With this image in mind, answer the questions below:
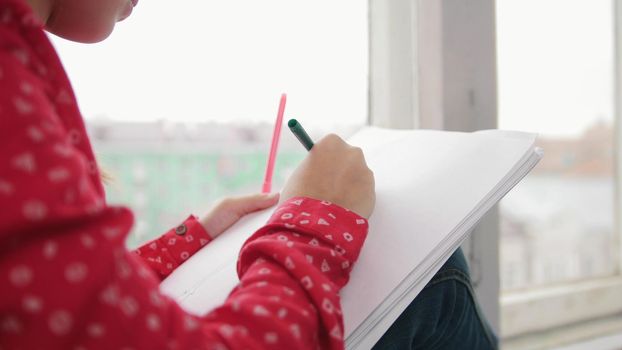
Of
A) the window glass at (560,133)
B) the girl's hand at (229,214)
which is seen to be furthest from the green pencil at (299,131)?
the window glass at (560,133)

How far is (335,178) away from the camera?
426mm

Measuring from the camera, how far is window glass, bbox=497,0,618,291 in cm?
96

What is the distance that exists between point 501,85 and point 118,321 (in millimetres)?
849

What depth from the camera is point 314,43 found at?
2.69 feet

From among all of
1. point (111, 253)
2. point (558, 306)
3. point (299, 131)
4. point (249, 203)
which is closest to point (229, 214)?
point (249, 203)

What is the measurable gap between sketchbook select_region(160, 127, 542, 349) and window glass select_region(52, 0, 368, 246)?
0.27 metres

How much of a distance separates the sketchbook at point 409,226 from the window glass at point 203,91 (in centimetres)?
27

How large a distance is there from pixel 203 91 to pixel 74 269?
0.54 meters

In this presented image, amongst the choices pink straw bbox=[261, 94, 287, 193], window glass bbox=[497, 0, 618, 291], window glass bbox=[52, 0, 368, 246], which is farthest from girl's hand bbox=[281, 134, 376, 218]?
window glass bbox=[497, 0, 618, 291]

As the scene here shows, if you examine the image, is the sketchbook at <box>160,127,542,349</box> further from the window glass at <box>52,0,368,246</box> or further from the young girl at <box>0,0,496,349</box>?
the window glass at <box>52,0,368,246</box>

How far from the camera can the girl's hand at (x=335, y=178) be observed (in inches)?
16.2

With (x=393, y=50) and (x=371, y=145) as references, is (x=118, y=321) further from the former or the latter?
(x=393, y=50)

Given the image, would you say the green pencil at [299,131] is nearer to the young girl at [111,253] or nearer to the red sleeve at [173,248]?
the young girl at [111,253]

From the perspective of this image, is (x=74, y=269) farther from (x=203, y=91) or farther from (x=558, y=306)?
(x=558, y=306)
